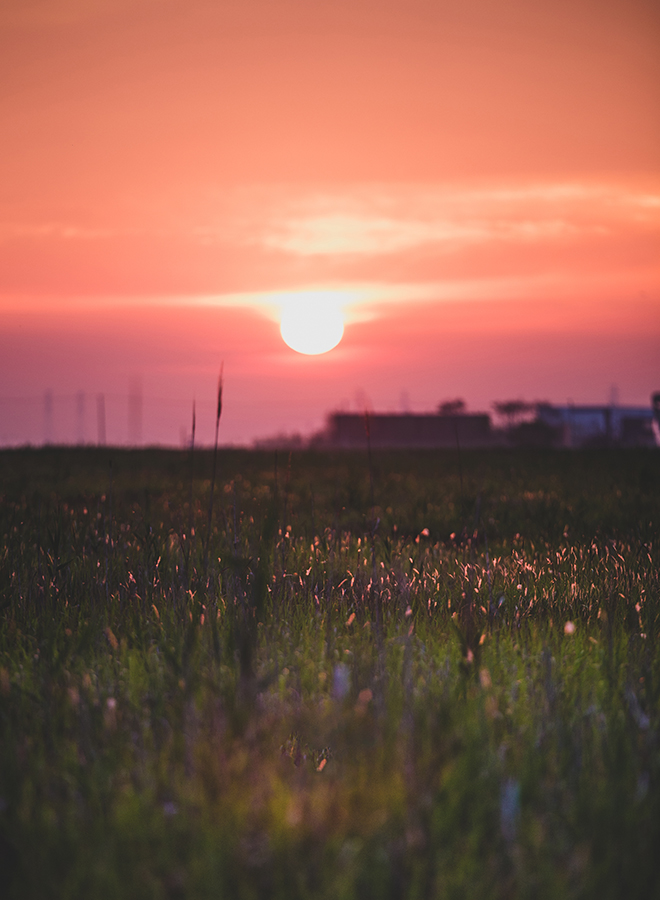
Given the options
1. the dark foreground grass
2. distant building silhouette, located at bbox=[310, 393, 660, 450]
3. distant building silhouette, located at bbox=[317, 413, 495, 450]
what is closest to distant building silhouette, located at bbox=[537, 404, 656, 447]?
distant building silhouette, located at bbox=[310, 393, 660, 450]

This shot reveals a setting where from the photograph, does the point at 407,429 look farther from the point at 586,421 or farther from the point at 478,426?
the point at 586,421

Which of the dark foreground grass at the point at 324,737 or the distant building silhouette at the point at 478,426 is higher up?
the distant building silhouette at the point at 478,426

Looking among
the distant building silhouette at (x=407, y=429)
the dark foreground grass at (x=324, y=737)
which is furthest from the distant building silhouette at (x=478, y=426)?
the dark foreground grass at (x=324, y=737)

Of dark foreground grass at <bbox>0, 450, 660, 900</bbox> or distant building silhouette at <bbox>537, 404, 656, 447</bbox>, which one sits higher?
distant building silhouette at <bbox>537, 404, 656, 447</bbox>

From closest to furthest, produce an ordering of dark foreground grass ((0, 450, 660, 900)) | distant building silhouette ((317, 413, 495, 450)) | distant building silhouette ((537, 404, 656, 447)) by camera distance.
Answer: dark foreground grass ((0, 450, 660, 900))
distant building silhouette ((537, 404, 656, 447))
distant building silhouette ((317, 413, 495, 450))

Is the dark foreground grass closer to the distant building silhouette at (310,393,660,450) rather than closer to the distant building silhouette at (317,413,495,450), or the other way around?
the distant building silhouette at (310,393,660,450)

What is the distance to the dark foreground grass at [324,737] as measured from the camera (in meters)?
1.96

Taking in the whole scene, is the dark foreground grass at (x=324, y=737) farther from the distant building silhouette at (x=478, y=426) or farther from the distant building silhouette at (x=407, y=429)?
the distant building silhouette at (x=407, y=429)

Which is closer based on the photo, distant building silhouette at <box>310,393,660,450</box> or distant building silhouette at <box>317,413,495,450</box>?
distant building silhouette at <box>310,393,660,450</box>

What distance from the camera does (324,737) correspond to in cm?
234

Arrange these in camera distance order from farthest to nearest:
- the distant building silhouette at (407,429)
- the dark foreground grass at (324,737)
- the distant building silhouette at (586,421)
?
1. the distant building silhouette at (407,429)
2. the distant building silhouette at (586,421)
3. the dark foreground grass at (324,737)

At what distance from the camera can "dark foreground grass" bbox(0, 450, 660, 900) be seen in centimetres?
196

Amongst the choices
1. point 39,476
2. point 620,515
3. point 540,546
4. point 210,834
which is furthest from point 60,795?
point 39,476

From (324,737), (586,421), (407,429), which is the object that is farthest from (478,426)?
(324,737)
